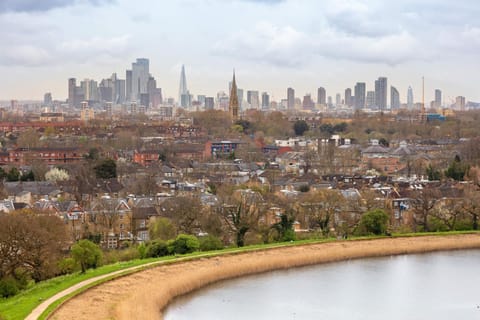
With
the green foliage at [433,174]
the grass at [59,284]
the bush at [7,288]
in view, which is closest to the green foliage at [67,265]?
the grass at [59,284]

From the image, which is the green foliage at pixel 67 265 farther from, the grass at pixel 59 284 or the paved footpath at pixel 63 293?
the paved footpath at pixel 63 293

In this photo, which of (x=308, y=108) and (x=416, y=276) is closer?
(x=416, y=276)

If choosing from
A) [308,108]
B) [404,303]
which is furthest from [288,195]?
[308,108]

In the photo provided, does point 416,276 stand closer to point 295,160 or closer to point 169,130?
point 295,160

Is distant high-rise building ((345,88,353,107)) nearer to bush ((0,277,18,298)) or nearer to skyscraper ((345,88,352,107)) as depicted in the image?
skyscraper ((345,88,352,107))

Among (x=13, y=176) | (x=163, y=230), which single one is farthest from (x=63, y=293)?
(x=13, y=176)

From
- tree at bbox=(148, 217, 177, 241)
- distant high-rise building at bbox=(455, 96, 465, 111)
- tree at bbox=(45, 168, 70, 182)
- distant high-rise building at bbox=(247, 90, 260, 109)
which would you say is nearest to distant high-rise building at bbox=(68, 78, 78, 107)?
distant high-rise building at bbox=(247, 90, 260, 109)

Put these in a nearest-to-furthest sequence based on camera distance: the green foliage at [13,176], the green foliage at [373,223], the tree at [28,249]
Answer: the tree at [28,249] < the green foliage at [373,223] < the green foliage at [13,176]
